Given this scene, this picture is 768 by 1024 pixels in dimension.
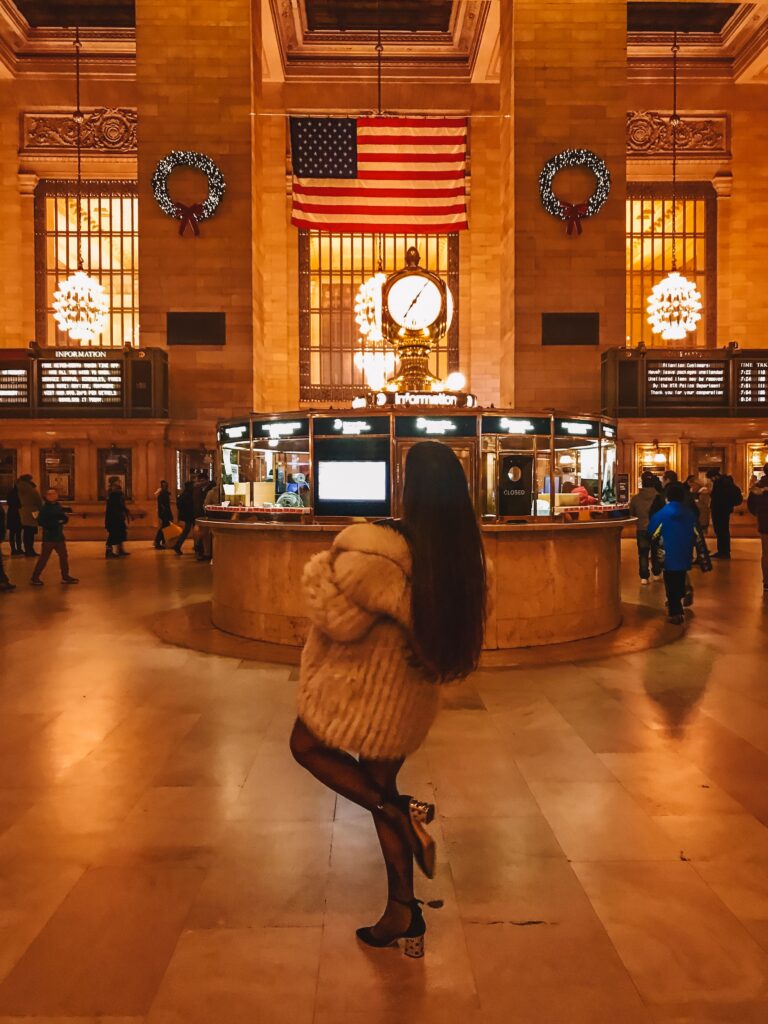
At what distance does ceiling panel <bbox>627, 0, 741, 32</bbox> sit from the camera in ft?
78.3

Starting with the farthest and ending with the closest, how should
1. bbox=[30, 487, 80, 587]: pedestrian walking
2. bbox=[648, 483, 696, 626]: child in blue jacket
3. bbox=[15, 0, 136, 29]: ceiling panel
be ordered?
bbox=[15, 0, 136, 29]: ceiling panel, bbox=[30, 487, 80, 587]: pedestrian walking, bbox=[648, 483, 696, 626]: child in blue jacket

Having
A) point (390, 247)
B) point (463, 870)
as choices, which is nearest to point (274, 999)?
point (463, 870)

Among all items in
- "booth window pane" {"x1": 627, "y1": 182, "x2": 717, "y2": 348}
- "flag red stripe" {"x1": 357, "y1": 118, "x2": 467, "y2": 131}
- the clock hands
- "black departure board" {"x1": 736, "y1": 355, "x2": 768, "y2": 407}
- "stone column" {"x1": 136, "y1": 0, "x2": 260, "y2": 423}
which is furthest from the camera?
"booth window pane" {"x1": 627, "y1": 182, "x2": 717, "y2": 348}

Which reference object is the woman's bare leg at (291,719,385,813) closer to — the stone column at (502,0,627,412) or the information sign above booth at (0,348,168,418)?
the stone column at (502,0,627,412)

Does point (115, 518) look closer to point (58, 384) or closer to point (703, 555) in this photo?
point (58, 384)

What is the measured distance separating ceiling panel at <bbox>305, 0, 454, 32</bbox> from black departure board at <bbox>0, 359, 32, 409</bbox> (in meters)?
13.5

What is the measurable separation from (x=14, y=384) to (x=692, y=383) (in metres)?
16.4

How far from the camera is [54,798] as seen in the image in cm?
440

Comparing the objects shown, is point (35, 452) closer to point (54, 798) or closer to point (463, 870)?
point (54, 798)

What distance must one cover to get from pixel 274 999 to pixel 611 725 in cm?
352

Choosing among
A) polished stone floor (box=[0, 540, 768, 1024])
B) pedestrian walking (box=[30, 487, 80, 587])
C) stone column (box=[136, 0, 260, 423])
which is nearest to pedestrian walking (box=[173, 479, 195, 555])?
stone column (box=[136, 0, 260, 423])

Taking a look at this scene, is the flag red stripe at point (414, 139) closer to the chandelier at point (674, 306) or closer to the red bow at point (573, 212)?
the red bow at point (573, 212)

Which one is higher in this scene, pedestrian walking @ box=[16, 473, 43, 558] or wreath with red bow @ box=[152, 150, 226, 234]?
wreath with red bow @ box=[152, 150, 226, 234]

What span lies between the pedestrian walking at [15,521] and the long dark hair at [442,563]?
14687 mm
